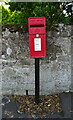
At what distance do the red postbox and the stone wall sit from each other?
518 mm

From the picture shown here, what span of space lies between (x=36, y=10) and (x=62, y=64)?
46.9 inches

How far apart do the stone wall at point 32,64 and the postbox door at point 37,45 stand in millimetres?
510

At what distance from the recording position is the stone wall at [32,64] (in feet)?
11.6

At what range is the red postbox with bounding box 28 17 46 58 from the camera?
2.98m

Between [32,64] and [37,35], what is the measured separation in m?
0.82

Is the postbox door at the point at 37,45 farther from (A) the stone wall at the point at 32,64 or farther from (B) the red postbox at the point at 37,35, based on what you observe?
(A) the stone wall at the point at 32,64

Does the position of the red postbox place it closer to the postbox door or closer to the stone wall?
the postbox door

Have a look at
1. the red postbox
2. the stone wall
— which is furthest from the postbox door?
the stone wall

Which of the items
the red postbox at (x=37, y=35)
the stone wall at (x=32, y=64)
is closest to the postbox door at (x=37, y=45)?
the red postbox at (x=37, y=35)

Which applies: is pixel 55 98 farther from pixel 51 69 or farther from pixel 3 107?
pixel 3 107

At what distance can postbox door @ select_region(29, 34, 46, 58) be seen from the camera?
9.95 ft

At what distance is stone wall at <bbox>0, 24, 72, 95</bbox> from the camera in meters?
3.55

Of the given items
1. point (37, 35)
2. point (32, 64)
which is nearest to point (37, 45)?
point (37, 35)

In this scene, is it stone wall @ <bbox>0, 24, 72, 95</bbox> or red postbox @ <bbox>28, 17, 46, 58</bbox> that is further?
stone wall @ <bbox>0, 24, 72, 95</bbox>
